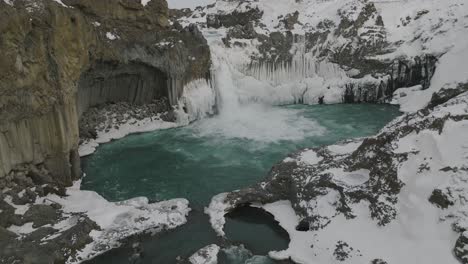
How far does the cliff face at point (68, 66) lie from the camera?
2045 cm

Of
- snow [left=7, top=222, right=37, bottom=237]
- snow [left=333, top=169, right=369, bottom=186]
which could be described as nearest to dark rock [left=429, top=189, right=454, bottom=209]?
snow [left=333, top=169, right=369, bottom=186]

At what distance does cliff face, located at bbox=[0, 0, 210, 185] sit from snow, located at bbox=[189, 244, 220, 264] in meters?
9.20

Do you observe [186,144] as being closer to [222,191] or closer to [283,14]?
[222,191]

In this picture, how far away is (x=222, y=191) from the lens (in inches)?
907

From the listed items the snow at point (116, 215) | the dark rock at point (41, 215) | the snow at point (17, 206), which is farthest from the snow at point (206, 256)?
the snow at point (17, 206)

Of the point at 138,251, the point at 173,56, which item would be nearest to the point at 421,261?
the point at 138,251

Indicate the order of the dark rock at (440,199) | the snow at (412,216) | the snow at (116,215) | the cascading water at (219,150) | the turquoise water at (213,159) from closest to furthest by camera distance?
the snow at (412,216) < the dark rock at (440,199) < the snow at (116,215) < the cascading water at (219,150) < the turquoise water at (213,159)

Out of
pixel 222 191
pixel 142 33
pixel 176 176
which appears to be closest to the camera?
pixel 222 191

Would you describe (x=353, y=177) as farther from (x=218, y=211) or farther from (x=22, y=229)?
(x=22, y=229)

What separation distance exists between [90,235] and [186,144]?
12.7m

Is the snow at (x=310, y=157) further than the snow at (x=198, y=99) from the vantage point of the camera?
No

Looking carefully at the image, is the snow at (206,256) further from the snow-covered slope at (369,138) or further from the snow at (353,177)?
the snow at (353,177)

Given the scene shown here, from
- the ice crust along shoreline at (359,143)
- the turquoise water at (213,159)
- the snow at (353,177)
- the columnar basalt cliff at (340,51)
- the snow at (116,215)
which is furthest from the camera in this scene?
the columnar basalt cliff at (340,51)

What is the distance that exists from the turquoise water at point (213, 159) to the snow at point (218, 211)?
30 centimetres
